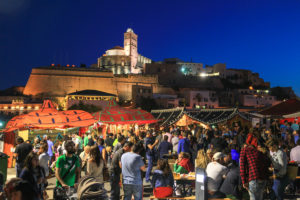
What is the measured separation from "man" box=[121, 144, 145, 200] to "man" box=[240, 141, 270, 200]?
180cm

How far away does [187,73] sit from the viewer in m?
77.2

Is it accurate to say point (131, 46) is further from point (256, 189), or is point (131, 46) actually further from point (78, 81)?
point (256, 189)

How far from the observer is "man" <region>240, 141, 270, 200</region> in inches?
200

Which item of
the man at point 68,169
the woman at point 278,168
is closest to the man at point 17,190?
the man at point 68,169

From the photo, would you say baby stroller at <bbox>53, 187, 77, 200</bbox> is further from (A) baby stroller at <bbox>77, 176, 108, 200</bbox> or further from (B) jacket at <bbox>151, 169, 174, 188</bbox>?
(B) jacket at <bbox>151, 169, 174, 188</bbox>

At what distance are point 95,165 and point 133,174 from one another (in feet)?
2.66

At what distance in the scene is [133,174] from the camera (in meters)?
5.36

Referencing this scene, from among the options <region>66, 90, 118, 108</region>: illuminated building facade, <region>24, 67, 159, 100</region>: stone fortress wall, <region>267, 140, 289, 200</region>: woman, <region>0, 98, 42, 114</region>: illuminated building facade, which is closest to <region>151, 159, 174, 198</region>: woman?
<region>267, 140, 289, 200</region>: woman

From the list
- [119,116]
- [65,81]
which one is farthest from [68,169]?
[65,81]

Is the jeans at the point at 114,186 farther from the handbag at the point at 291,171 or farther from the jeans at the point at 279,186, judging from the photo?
the handbag at the point at 291,171

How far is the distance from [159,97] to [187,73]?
2165cm

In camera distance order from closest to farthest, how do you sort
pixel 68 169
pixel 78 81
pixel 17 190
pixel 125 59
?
pixel 17 190 < pixel 68 169 < pixel 78 81 < pixel 125 59

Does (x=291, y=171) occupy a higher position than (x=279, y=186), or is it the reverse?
(x=291, y=171)

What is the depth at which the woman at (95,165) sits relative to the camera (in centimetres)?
562
